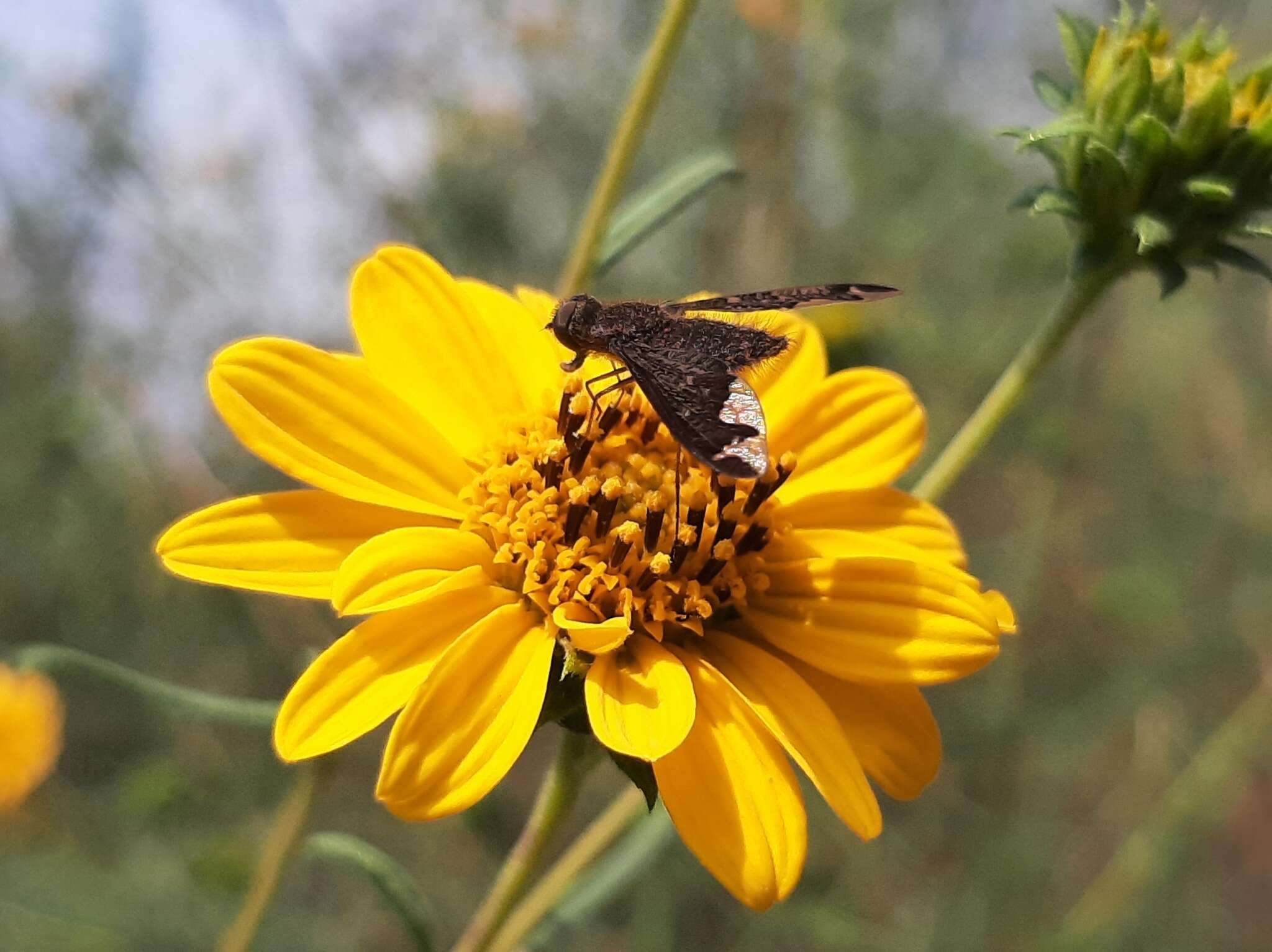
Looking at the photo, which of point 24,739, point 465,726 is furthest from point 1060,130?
point 24,739

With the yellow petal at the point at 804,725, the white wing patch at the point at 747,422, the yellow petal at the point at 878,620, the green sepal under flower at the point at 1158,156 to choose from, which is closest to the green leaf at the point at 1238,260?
the green sepal under flower at the point at 1158,156

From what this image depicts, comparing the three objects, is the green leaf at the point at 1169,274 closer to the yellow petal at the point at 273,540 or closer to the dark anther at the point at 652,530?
the dark anther at the point at 652,530

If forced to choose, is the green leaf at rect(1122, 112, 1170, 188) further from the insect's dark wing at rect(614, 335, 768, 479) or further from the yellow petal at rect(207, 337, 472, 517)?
the yellow petal at rect(207, 337, 472, 517)

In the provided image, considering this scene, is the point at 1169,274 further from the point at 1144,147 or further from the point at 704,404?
the point at 704,404

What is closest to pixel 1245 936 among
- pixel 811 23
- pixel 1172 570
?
pixel 1172 570

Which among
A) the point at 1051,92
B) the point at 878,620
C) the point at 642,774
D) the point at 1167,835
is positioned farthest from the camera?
the point at 1167,835

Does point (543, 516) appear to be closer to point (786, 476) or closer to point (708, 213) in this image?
point (786, 476)

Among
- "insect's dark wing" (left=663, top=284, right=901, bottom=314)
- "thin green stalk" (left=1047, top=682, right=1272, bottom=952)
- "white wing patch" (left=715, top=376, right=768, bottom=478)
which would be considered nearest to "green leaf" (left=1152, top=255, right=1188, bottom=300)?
"insect's dark wing" (left=663, top=284, right=901, bottom=314)
